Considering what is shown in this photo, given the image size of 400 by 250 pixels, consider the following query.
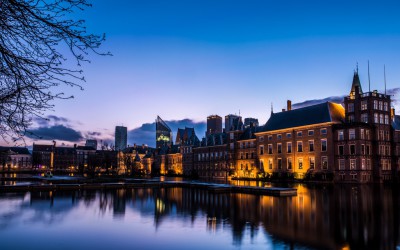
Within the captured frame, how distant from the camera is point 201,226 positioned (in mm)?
18359

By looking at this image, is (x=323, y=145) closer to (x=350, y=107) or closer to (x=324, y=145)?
(x=324, y=145)

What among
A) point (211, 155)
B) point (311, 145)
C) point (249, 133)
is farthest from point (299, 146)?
point (211, 155)

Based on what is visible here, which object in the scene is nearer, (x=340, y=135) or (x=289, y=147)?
(x=340, y=135)

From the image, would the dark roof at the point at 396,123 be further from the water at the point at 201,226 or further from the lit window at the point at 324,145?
the water at the point at 201,226

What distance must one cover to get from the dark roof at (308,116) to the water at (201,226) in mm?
38598

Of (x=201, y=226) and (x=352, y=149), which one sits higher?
(x=352, y=149)

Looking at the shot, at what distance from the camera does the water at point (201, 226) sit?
1448 cm

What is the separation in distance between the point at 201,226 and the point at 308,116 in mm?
53953

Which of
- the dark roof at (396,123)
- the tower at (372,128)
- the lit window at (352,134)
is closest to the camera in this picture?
the tower at (372,128)

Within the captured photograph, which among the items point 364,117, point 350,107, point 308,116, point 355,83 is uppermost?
point 355,83

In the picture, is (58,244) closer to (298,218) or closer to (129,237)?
(129,237)

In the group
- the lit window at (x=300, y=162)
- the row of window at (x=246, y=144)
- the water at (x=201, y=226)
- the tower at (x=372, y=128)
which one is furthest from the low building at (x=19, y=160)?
the water at (x=201, y=226)

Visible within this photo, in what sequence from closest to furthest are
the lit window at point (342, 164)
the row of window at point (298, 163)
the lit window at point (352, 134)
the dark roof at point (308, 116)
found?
1. the lit window at point (352, 134)
2. the lit window at point (342, 164)
3. the row of window at point (298, 163)
4. the dark roof at point (308, 116)

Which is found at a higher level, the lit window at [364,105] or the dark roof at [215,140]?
the lit window at [364,105]
